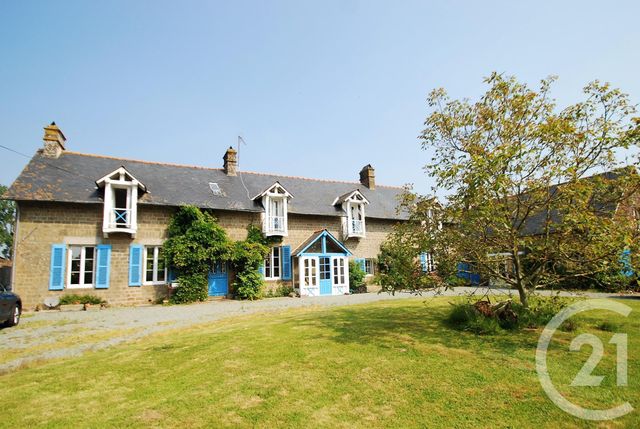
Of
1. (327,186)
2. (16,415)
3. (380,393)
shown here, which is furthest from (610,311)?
A: (327,186)

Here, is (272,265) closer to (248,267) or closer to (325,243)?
(248,267)

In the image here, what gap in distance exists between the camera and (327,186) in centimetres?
2633

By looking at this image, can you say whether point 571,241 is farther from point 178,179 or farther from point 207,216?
point 178,179

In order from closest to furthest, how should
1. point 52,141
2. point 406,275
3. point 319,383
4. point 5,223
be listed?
1. point 319,383
2. point 406,275
3. point 52,141
4. point 5,223

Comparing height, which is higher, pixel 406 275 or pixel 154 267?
pixel 154 267

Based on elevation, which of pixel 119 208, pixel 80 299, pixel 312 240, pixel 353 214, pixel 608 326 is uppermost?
pixel 353 214

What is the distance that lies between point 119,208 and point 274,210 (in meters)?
8.01

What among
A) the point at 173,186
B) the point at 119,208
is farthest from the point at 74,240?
the point at 173,186

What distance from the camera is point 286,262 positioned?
69.7 feet

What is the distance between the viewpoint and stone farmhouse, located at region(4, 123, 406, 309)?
1606 cm

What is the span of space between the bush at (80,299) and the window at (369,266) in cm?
1535

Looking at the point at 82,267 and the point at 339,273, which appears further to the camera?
the point at 339,273

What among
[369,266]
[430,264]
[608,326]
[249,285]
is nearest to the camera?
[608,326]

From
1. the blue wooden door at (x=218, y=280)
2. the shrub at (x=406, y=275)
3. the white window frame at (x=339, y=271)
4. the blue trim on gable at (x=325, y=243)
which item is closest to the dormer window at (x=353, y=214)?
the blue trim on gable at (x=325, y=243)
